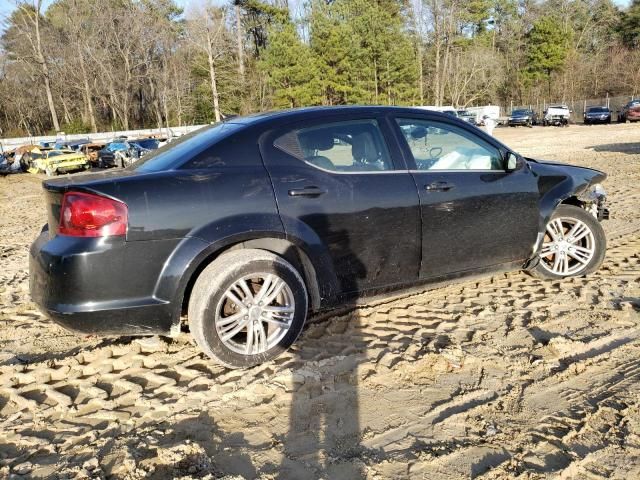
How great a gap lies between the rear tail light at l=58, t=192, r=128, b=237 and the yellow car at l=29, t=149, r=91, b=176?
22840mm

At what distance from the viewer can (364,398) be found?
2.83m

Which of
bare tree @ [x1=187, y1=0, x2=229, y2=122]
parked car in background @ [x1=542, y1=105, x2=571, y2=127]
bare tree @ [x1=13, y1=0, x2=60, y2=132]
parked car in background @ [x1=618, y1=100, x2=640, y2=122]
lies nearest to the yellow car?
bare tree @ [x1=187, y1=0, x2=229, y2=122]

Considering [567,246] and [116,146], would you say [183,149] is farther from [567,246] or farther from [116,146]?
[116,146]

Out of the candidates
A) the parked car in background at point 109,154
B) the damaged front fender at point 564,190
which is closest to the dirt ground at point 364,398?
the damaged front fender at point 564,190

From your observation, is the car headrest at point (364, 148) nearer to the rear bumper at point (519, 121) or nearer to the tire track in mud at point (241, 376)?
the tire track in mud at point (241, 376)

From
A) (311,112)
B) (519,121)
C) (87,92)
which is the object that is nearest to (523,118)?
(519,121)

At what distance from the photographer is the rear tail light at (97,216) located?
9.31ft

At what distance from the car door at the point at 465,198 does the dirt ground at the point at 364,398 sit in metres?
0.46

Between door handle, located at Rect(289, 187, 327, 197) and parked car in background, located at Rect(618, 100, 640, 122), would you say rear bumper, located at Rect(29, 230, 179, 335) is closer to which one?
door handle, located at Rect(289, 187, 327, 197)

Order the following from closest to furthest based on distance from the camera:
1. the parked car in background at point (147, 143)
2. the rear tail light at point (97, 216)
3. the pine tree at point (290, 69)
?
the rear tail light at point (97, 216), the parked car in background at point (147, 143), the pine tree at point (290, 69)

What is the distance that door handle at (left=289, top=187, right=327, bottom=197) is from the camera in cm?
325

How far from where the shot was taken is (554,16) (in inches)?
2473

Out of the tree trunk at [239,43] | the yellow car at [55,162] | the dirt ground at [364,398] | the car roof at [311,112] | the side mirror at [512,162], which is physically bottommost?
the dirt ground at [364,398]

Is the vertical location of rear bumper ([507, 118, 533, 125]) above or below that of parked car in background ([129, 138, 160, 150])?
above
